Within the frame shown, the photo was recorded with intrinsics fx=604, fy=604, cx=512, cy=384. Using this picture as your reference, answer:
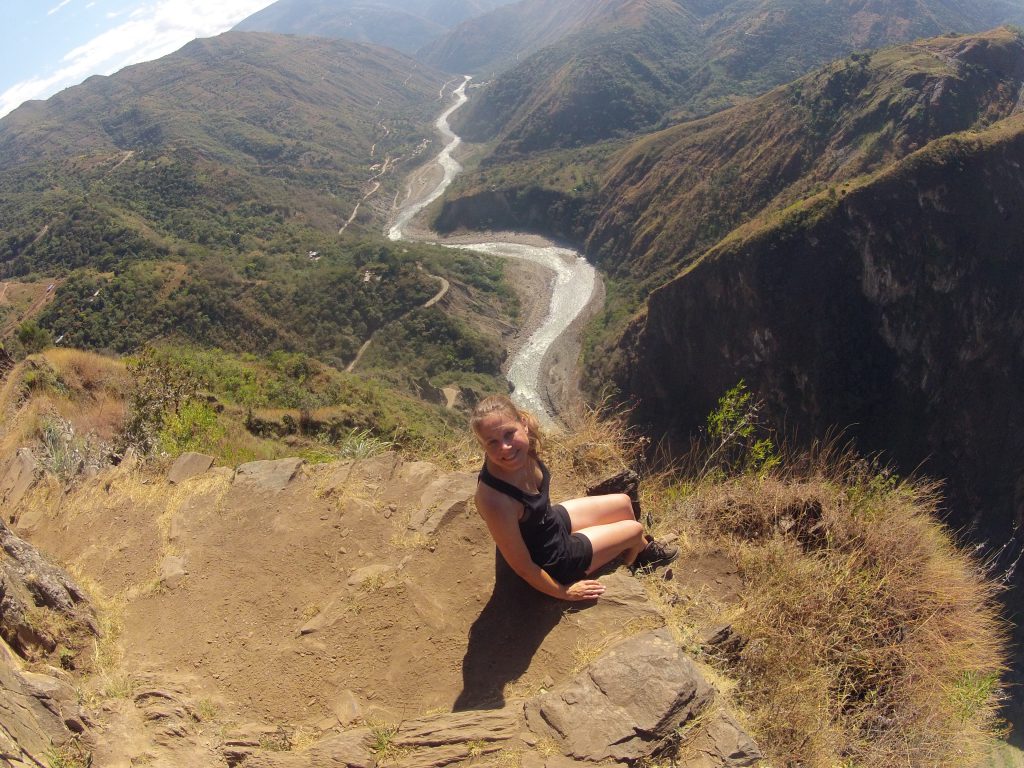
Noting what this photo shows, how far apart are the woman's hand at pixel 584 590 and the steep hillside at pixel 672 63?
370ft

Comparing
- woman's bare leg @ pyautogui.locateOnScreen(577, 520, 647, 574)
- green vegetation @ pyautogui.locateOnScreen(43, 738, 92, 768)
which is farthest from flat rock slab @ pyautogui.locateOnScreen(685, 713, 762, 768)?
green vegetation @ pyautogui.locateOnScreen(43, 738, 92, 768)

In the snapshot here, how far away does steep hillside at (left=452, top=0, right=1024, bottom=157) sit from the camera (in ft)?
364

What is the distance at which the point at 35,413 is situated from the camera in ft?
29.0

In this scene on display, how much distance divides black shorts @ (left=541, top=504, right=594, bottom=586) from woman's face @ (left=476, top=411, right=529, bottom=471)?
24.2 inches

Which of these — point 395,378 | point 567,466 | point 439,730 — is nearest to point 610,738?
point 439,730

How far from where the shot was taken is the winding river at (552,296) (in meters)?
51.4

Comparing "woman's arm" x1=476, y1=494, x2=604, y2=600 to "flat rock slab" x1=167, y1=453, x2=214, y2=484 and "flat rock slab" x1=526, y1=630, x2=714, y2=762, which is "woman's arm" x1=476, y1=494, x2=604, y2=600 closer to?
"flat rock slab" x1=526, y1=630, x2=714, y2=762

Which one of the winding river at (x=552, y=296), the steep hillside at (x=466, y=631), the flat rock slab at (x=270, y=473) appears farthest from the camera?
the winding river at (x=552, y=296)

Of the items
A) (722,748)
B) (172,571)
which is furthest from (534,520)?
(172,571)

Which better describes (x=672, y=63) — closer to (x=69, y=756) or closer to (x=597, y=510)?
(x=597, y=510)

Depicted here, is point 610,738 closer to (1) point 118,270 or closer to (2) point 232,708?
(2) point 232,708

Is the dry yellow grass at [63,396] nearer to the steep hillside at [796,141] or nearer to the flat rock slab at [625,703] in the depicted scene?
the flat rock slab at [625,703]

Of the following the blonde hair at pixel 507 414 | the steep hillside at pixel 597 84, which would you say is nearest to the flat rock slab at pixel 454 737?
the blonde hair at pixel 507 414

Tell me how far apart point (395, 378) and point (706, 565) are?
4246 cm
